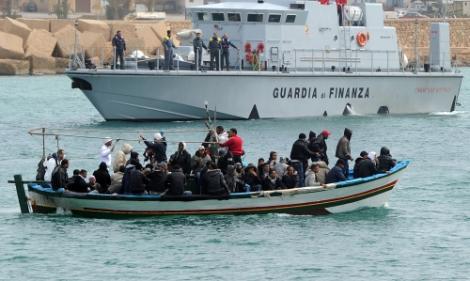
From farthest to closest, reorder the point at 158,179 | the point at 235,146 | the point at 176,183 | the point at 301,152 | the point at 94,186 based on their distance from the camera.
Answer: the point at 301,152
the point at 235,146
the point at 94,186
the point at 158,179
the point at 176,183

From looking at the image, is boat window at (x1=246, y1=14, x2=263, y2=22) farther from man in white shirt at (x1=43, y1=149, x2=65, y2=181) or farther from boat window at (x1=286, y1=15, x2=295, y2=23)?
man in white shirt at (x1=43, y1=149, x2=65, y2=181)

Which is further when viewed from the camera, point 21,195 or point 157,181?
point 21,195

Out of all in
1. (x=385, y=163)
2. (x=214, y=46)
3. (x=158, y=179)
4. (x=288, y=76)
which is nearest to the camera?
(x=158, y=179)

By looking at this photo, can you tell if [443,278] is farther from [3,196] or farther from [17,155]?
[17,155]

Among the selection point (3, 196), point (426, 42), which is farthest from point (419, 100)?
point (426, 42)

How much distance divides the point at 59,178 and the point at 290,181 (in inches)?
187

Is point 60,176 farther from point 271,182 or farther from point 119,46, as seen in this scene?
point 119,46

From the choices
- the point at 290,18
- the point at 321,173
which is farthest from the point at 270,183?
the point at 290,18

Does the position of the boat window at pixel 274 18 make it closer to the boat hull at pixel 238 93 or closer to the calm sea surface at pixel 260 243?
the boat hull at pixel 238 93

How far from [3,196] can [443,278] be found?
1253 cm

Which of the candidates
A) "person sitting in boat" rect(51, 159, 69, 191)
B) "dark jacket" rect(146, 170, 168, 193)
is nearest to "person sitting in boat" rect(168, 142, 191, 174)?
"dark jacket" rect(146, 170, 168, 193)

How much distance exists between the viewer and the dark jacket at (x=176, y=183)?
102 feet

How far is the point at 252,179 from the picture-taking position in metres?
32.0

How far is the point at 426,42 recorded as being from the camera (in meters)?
115
